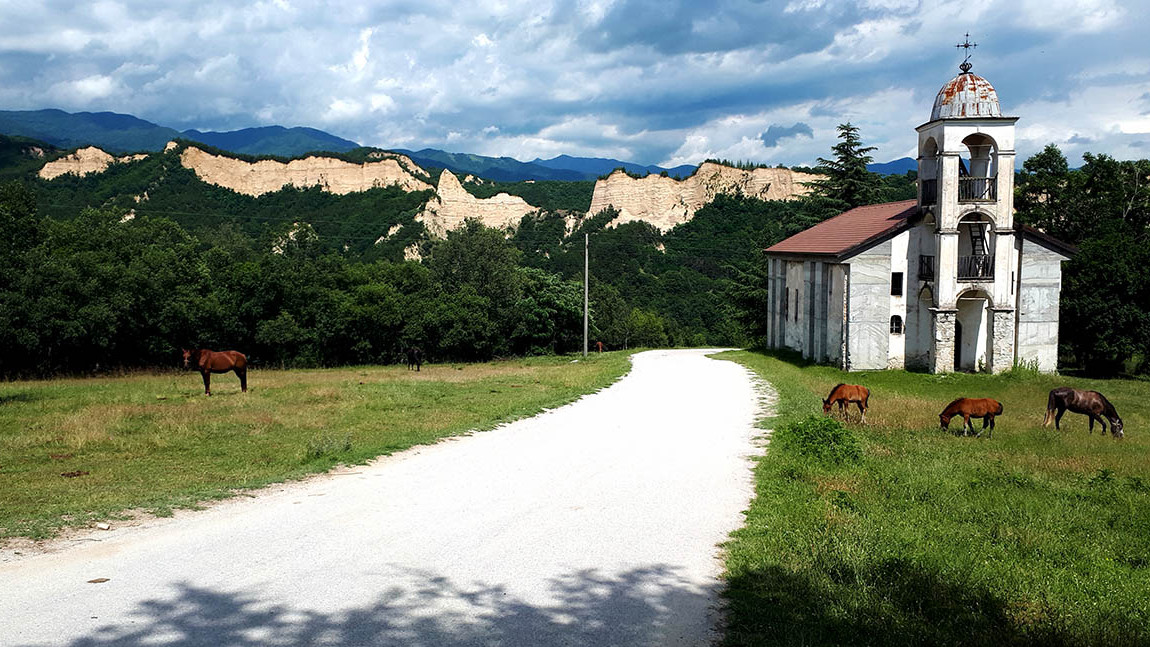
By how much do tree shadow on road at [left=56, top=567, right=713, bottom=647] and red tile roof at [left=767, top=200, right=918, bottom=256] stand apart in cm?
3141

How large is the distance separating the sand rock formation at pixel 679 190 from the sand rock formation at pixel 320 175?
119 feet

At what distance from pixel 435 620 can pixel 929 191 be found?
35157 mm

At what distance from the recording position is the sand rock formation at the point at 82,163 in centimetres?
11500

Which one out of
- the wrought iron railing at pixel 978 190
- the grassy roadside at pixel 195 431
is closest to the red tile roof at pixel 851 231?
the wrought iron railing at pixel 978 190

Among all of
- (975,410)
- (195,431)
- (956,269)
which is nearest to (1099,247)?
(956,269)

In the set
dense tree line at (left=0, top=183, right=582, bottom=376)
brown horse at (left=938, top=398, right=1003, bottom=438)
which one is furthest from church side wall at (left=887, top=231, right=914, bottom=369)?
dense tree line at (left=0, top=183, right=582, bottom=376)

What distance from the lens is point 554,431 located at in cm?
1756

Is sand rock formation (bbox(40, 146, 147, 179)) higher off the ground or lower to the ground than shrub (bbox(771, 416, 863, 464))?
higher

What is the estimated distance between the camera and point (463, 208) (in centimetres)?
14125

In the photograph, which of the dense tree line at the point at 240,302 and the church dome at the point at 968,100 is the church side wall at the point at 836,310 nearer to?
the church dome at the point at 968,100

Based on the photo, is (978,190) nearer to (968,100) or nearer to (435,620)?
(968,100)

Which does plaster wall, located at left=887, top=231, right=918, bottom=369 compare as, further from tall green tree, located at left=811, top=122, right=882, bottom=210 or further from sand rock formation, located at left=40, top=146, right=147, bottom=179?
sand rock formation, located at left=40, top=146, right=147, bottom=179

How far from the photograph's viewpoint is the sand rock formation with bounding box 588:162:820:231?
488 feet

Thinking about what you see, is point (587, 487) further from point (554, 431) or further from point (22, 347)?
point (22, 347)
